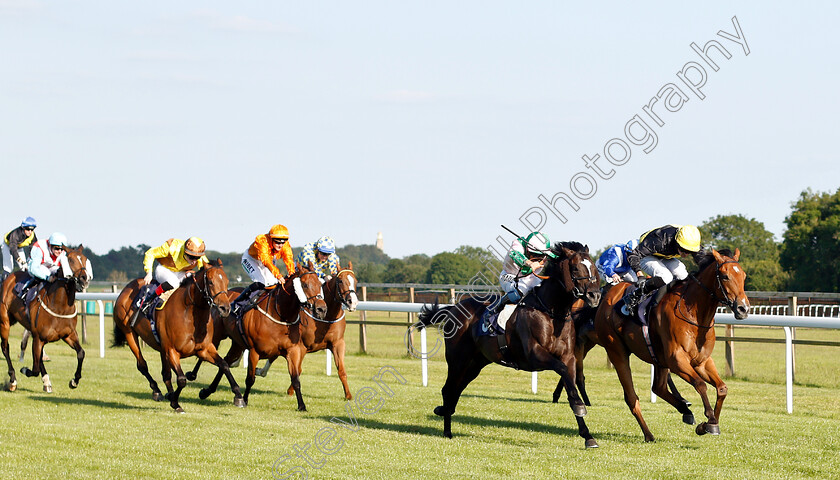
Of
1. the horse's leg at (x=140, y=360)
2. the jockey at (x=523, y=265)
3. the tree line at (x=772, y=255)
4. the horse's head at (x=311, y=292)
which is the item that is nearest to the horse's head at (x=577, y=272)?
the jockey at (x=523, y=265)

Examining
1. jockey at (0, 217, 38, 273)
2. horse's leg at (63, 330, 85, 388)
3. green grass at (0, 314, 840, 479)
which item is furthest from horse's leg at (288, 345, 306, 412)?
jockey at (0, 217, 38, 273)

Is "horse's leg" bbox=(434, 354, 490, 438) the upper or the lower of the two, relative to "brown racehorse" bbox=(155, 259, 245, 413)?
lower

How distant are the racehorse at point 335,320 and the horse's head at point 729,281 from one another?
3.80 meters

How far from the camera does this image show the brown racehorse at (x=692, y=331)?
735 centimetres

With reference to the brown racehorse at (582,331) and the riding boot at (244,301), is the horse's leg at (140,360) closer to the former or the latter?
the riding boot at (244,301)

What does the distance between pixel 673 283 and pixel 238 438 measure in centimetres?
387

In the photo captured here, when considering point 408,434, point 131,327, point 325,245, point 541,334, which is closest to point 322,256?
point 325,245

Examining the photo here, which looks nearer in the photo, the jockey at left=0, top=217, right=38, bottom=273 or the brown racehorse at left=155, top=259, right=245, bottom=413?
the brown racehorse at left=155, top=259, right=245, bottom=413

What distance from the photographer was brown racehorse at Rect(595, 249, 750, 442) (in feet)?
24.1

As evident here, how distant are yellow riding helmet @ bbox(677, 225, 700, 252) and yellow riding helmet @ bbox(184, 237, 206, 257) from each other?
16.5 feet

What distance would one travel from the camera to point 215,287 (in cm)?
928

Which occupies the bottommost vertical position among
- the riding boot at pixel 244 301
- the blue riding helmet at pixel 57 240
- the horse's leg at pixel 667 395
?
the horse's leg at pixel 667 395

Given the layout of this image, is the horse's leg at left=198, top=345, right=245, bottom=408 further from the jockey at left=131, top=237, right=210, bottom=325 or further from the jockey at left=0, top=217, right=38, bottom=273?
the jockey at left=0, top=217, right=38, bottom=273

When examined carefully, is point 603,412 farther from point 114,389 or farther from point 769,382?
point 114,389
